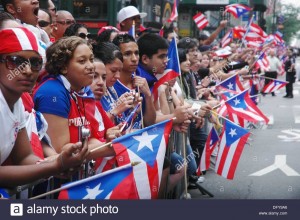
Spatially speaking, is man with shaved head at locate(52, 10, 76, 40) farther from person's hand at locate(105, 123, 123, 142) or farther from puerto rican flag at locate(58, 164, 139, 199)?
puerto rican flag at locate(58, 164, 139, 199)

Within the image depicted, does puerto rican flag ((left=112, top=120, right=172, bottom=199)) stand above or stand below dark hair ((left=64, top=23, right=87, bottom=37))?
below

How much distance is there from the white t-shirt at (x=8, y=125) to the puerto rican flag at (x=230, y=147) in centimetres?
338

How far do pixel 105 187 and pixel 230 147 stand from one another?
3115 mm

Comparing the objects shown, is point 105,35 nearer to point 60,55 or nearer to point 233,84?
point 60,55

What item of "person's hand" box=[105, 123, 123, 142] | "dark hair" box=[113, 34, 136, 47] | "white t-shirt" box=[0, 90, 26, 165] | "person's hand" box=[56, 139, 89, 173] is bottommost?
"person's hand" box=[105, 123, 123, 142]

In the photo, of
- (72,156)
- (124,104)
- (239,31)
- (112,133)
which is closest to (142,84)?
(124,104)

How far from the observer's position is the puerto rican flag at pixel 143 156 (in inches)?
155

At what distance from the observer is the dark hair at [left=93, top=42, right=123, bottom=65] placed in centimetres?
548

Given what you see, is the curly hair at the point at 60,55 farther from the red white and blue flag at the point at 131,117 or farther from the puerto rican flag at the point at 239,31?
the puerto rican flag at the point at 239,31

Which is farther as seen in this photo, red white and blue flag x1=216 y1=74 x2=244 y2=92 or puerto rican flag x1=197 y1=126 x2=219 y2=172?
red white and blue flag x1=216 y1=74 x2=244 y2=92

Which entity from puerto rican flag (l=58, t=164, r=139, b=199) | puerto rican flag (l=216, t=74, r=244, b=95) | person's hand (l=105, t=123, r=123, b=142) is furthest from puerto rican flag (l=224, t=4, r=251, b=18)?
puerto rican flag (l=58, t=164, r=139, b=199)

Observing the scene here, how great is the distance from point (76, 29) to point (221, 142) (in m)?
2.02

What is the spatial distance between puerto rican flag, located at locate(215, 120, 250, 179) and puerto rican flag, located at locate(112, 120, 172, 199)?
2.48 meters

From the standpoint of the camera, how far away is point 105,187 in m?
3.73
